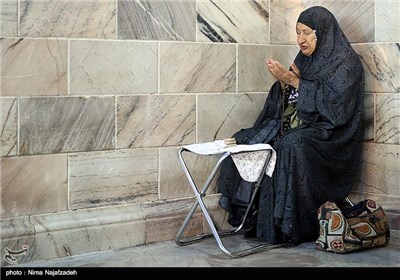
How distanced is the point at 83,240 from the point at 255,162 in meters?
1.17

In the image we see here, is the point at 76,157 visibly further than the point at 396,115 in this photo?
No

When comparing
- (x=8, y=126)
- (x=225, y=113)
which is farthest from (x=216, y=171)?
(x=8, y=126)

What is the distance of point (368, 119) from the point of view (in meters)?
5.71

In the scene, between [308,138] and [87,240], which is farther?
[308,138]

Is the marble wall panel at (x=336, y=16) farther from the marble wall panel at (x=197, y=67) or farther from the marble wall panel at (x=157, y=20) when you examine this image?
the marble wall panel at (x=157, y=20)

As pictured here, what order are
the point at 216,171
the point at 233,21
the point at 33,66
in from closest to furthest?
the point at 33,66, the point at 216,171, the point at 233,21

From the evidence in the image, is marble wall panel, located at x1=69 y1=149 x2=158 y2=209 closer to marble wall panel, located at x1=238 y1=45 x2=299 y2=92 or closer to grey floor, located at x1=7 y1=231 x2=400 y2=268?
grey floor, located at x1=7 y1=231 x2=400 y2=268

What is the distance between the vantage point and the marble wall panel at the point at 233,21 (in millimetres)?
5617

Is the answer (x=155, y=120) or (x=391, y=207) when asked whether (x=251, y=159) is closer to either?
(x=155, y=120)

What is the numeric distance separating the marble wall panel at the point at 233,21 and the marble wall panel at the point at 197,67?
81mm

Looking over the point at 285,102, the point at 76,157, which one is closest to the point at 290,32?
the point at 285,102

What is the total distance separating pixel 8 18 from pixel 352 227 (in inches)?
94.7

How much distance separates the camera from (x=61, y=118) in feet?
16.2

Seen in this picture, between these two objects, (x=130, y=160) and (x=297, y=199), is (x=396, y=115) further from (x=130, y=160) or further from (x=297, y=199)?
(x=130, y=160)
